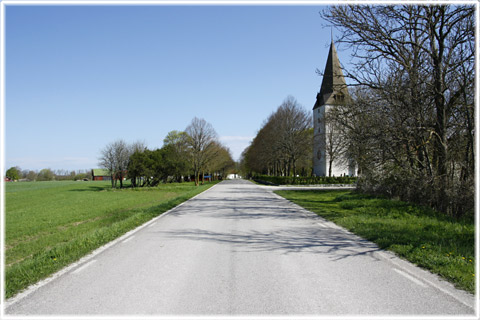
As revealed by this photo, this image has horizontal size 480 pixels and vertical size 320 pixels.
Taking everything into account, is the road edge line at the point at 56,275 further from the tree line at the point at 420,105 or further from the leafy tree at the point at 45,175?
the leafy tree at the point at 45,175

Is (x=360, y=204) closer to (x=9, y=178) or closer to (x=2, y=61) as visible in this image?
(x=2, y=61)

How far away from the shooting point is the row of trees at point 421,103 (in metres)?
13.3

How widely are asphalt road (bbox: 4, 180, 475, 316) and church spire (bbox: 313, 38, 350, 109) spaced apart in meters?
9.79

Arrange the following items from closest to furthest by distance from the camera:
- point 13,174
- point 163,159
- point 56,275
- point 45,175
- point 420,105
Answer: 1. point 56,275
2. point 420,105
3. point 163,159
4. point 13,174
5. point 45,175

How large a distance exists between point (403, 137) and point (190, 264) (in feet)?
36.5

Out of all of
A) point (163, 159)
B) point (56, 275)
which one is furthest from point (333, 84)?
point (163, 159)

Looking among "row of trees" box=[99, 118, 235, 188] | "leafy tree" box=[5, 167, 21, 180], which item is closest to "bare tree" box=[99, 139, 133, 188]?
"row of trees" box=[99, 118, 235, 188]

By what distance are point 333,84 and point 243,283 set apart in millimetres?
13409

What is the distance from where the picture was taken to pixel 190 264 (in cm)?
619

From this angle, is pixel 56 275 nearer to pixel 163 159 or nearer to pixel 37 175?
pixel 163 159

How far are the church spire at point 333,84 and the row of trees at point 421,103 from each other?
80 centimetres

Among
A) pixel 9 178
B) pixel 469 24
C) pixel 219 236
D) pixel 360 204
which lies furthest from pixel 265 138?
pixel 9 178

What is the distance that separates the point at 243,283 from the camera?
5.06 meters

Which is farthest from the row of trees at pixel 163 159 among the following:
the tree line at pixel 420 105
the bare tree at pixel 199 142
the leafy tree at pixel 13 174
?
the leafy tree at pixel 13 174
